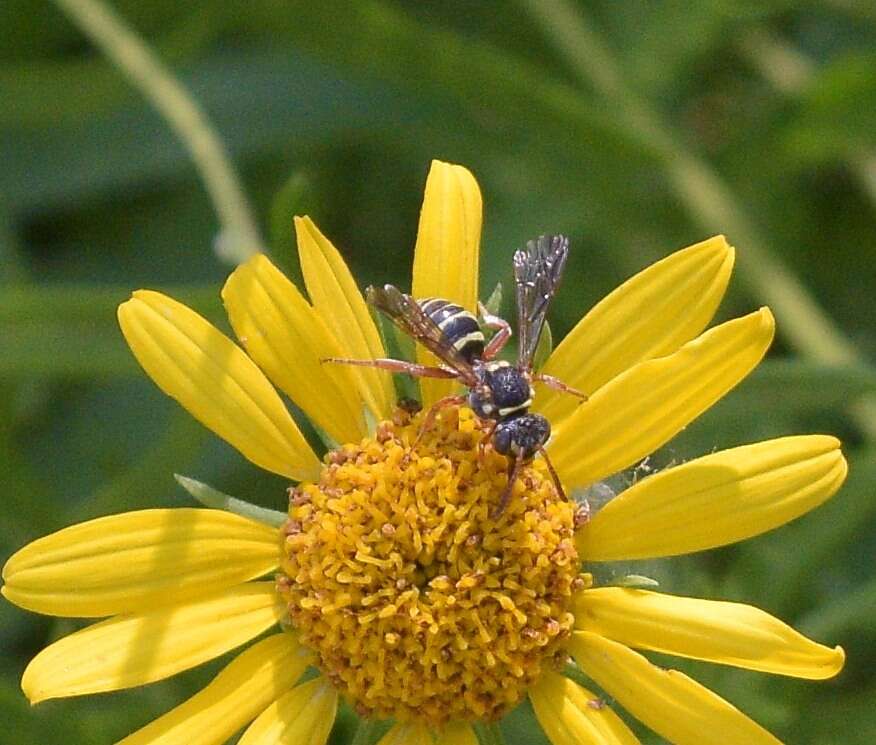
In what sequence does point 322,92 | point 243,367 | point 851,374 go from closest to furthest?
1. point 243,367
2. point 851,374
3. point 322,92

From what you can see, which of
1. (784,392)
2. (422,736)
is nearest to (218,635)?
(422,736)

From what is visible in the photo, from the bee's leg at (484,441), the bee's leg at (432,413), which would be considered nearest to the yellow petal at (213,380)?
the bee's leg at (432,413)

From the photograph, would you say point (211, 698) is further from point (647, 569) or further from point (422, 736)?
point (647, 569)

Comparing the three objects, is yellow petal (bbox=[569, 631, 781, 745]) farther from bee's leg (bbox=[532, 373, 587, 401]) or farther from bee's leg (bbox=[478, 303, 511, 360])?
bee's leg (bbox=[478, 303, 511, 360])

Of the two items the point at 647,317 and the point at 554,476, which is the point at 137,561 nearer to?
the point at 554,476

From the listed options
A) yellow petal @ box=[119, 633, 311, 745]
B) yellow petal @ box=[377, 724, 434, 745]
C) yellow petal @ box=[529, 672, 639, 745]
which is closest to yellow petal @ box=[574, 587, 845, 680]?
yellow petal @ box=[529, 672, 639, 745]

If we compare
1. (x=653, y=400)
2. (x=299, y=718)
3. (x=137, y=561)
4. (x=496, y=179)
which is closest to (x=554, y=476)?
(x=653, y=400)
